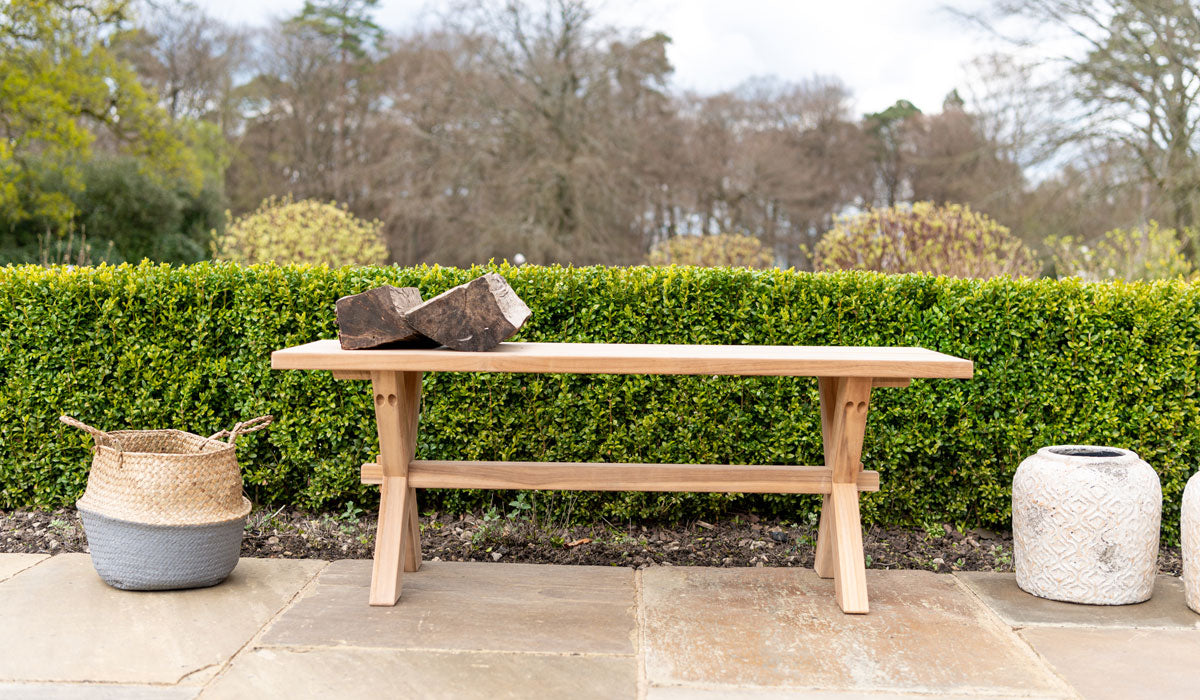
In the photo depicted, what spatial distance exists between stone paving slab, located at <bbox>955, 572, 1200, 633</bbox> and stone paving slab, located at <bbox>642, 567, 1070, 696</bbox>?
0.08 m

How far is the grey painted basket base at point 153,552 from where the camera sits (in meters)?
2.85

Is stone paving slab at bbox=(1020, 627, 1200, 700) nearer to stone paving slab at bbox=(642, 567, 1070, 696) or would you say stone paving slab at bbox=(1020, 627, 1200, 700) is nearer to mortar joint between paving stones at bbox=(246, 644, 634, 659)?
stone paving slab at bbox=(642, 567, 1070, 696)

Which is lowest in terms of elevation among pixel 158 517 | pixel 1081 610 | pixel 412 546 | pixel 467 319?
pixel 1081 610

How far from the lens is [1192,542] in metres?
2.86

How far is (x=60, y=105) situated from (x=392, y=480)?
15.6 m

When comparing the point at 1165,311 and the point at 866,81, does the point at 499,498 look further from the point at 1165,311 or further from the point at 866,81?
the point at 866,81

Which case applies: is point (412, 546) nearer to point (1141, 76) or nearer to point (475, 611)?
point (475, 611)

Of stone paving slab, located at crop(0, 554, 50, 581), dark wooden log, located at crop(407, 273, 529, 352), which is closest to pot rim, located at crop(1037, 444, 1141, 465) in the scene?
dark wooden log, located at crop(407, 273, 529, 352)

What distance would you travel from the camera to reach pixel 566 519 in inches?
146

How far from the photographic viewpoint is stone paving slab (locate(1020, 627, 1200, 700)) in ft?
7.39

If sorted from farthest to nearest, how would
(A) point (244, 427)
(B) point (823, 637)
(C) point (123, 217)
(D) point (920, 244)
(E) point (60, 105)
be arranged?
(C) point (123, 217) → (E) point (60, 105) → (D) point (920, 244) → (A) point (244, 427) → (B) point (823, 637)

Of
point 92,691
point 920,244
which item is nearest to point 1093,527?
point 92,691

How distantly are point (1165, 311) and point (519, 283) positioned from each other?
259 cm

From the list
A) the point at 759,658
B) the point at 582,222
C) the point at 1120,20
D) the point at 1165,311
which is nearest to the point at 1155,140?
the point at 1120,20
